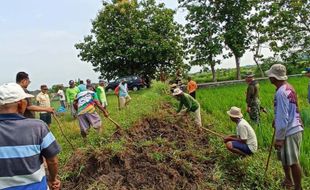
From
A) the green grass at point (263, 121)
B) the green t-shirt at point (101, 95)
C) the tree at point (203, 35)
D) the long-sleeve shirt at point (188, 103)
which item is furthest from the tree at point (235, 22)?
the long-sleeve shirt at point (188, 103)

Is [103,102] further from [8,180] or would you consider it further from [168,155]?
[8,180]

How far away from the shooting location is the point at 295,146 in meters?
4.68

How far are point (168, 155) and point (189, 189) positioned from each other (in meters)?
1.00

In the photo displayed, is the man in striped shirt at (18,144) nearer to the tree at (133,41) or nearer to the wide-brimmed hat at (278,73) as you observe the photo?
the wide-brimmed hat at (278,73)

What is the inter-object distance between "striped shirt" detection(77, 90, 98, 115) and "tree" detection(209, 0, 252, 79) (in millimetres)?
21792

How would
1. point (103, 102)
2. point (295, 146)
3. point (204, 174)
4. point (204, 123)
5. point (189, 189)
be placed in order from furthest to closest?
point (103, 102) → point (204, 123) → point (204, 174) → point (189, 189) → point (295, 146)

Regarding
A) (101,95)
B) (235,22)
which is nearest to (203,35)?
(235,22)

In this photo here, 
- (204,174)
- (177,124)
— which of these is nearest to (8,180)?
(204,174)

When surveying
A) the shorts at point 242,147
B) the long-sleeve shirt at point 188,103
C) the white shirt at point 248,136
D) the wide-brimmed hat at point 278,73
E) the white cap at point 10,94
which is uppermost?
the white cap at point 10,94

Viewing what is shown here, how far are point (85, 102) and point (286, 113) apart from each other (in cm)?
472

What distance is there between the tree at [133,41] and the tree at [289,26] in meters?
7.71

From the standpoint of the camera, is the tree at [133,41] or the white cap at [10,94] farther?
the tree at [133,41]

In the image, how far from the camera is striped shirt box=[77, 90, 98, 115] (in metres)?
8.03

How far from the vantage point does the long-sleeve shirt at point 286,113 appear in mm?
4512
